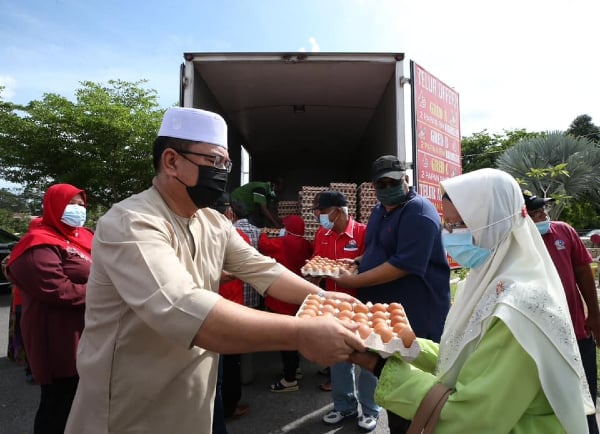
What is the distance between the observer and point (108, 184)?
51.5 ft

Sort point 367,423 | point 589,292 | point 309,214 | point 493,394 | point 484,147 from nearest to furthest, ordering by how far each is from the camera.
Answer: point 493,394, point 589,292, point 367,423, point 309,214, point 484,147

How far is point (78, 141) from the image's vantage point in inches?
595

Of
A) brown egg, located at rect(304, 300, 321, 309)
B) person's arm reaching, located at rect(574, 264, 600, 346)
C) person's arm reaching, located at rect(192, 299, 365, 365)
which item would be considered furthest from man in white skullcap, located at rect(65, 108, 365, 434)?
person's arm reaching, located at rect(574, 264, 600, 346)

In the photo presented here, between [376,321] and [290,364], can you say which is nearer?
[376,321]

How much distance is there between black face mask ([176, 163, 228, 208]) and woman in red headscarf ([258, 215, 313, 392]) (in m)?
2.76

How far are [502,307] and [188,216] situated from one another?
52.2 inches

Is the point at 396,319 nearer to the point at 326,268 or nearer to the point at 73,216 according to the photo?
the point at 326,268

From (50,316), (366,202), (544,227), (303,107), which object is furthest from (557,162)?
(50,316)

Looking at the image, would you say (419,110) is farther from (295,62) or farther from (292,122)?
(292,122)

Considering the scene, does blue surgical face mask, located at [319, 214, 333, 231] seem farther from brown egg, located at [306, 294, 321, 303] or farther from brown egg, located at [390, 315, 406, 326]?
brown egg, located at [390, 315, 406, 326]

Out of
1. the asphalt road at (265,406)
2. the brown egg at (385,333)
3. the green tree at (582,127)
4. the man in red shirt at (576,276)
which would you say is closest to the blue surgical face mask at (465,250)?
the brown egg at (385,333)

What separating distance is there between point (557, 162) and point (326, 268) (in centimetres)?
2332

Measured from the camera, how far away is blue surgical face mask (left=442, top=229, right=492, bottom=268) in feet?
5.51

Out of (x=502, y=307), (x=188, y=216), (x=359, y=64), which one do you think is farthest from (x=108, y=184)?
(x=502, y=307)
